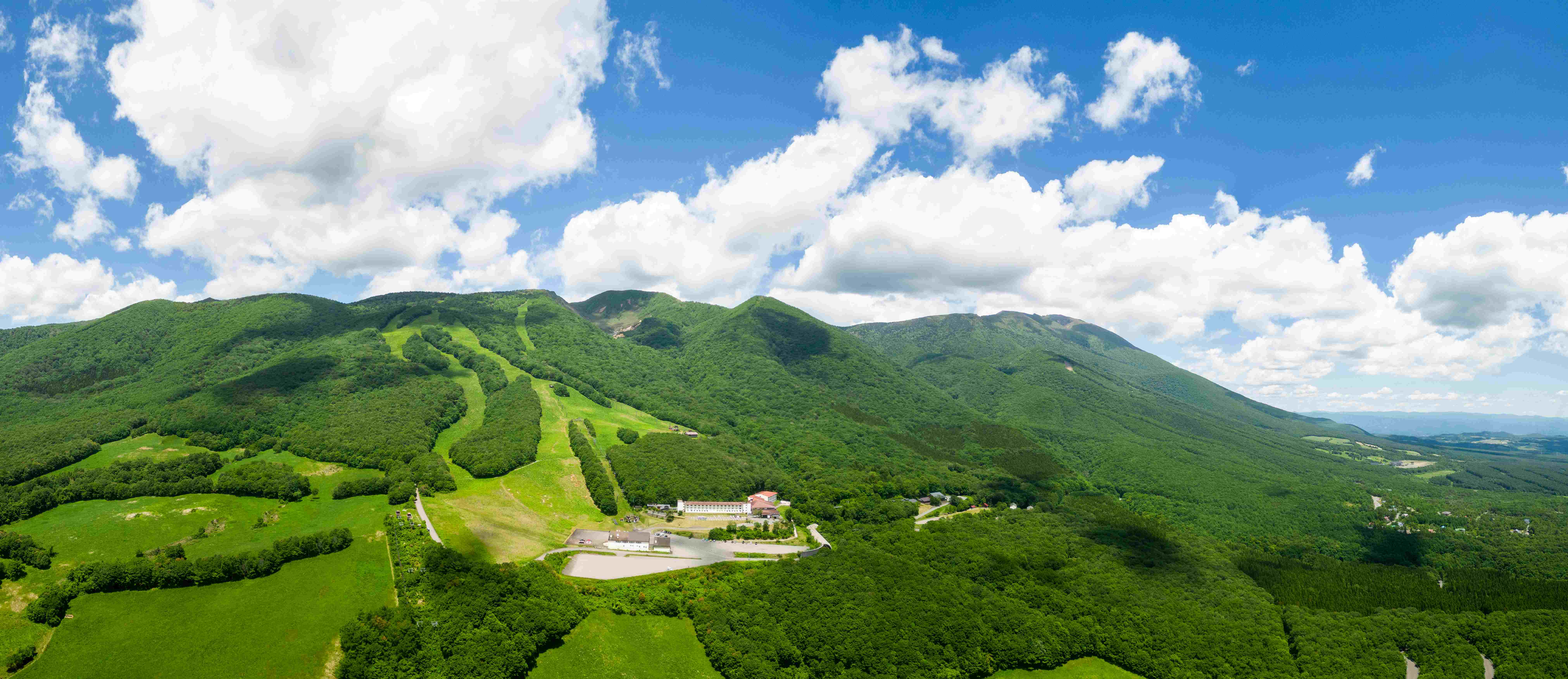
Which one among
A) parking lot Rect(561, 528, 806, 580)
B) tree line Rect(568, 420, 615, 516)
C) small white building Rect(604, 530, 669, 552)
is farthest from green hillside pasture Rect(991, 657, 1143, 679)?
tree line Rect(568, 420, 615, 516)

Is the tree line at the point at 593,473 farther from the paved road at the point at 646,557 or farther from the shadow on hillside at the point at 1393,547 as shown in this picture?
the shadow on hillside at the point at 1393,547

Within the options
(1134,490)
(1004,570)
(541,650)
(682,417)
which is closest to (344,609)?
(541,650)

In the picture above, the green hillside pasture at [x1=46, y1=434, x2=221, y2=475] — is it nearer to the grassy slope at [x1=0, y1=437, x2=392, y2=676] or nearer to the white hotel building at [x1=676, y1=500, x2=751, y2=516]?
the grassy slope at [x1=0, y1=437, x2=392, y2=676]

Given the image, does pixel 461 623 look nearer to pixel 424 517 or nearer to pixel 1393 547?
pixel 424 517

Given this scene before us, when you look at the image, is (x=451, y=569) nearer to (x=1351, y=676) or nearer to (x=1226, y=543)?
(x=1351, y=676)

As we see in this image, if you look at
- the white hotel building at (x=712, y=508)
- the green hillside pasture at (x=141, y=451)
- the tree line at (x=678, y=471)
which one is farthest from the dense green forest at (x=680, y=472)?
the green hillside pasture at (x=141, y=451)

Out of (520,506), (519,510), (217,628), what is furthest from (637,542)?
(217,628)
